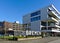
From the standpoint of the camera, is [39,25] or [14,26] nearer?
[39,25]

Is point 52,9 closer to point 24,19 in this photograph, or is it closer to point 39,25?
point 39,25

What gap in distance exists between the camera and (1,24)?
122125 mm

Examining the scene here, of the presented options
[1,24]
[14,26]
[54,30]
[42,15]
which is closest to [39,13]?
[42,15]

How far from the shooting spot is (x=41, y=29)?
2864 inches

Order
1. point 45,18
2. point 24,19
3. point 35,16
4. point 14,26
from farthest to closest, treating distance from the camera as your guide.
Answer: point 14,26
point 24,19
point 35,16
point 45,18

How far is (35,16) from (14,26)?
77.4 meters

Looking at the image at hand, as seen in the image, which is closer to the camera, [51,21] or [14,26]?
[51,21]

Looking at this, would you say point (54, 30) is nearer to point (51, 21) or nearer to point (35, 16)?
→ point (51, 21)

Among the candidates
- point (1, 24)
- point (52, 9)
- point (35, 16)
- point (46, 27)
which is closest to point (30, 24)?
Answer: point (35, 16)

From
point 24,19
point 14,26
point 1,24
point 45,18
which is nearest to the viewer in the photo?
point 45,18

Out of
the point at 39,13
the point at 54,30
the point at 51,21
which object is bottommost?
the point at 54,30

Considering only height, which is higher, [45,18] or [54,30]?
[45,18]

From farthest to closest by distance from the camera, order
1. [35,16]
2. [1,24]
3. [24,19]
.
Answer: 1. [1,24]
2. [24,19]
3. [35,16]

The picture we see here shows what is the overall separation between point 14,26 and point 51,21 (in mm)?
82068
